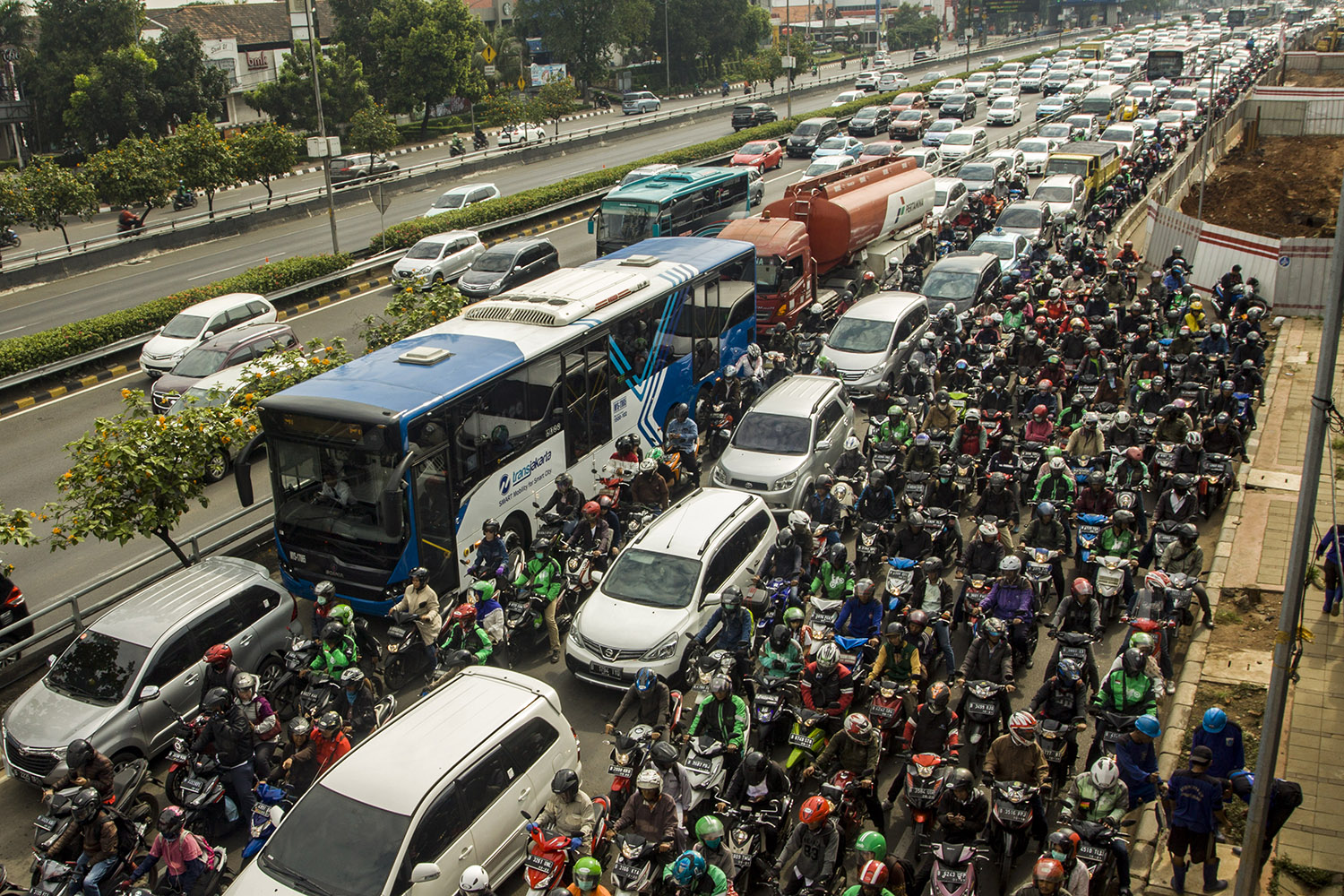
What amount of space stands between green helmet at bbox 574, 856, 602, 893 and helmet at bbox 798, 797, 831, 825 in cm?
164

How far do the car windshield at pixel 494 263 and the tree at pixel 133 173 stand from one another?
15.7 m

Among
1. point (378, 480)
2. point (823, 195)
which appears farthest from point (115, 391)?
point (823, 195)

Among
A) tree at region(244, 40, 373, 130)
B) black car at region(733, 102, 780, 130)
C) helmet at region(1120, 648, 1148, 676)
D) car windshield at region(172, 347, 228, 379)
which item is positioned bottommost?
helmet at region(1120, 648, 1148, 676)

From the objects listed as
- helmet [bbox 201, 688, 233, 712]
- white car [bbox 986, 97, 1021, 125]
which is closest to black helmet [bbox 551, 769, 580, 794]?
helmet [bbox 201, 688, 233, 712]

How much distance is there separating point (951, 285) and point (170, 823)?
19.0 meters

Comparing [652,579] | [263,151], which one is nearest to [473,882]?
[652,579]

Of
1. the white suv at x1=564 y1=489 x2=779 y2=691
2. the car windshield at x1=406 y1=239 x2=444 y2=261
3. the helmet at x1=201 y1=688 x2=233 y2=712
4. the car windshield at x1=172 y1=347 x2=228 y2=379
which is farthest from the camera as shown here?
the car windshield at x1=406 y1=239 x2=444 y2=261

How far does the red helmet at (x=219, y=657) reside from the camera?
1061 cm

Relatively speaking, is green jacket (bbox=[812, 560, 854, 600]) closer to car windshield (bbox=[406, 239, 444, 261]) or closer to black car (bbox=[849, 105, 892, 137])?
car windshield (bbox=[406, 239, 444, 261])

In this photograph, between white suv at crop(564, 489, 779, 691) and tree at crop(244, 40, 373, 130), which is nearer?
white suv at crop(564, 489, 779, 691)

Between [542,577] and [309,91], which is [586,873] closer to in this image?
[542,577]

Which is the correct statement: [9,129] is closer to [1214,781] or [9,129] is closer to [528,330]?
[528,330]

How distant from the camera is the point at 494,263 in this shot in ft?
91.0

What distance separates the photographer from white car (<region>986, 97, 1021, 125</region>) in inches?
2066
